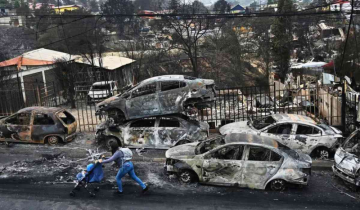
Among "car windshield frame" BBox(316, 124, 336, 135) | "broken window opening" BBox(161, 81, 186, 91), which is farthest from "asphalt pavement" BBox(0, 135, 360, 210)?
"broken window opening" BBox(161, 81, 186, 91)

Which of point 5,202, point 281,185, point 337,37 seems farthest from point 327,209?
point 337,37

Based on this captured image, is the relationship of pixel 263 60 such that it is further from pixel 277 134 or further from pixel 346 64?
pixel 277 134

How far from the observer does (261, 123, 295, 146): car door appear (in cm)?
1099

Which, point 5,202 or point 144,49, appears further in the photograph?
point 144,49

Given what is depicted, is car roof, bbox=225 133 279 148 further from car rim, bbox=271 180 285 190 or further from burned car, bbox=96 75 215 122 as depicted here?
burned car, bbox=96 75 215 122

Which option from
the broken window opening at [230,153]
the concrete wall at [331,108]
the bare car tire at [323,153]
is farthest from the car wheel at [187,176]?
the concrete wall at [331,108]

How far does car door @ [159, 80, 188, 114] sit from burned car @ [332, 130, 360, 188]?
201 inches

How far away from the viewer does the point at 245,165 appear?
27.9 feet

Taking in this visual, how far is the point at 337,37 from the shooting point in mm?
47656

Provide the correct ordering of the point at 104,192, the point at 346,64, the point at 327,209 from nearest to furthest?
the point at 327,209
the point at 104,192
the point at 346,64

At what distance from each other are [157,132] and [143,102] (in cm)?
117

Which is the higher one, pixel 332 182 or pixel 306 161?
pixel 306 161

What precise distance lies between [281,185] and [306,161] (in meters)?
0.86

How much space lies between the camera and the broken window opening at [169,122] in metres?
11.7
